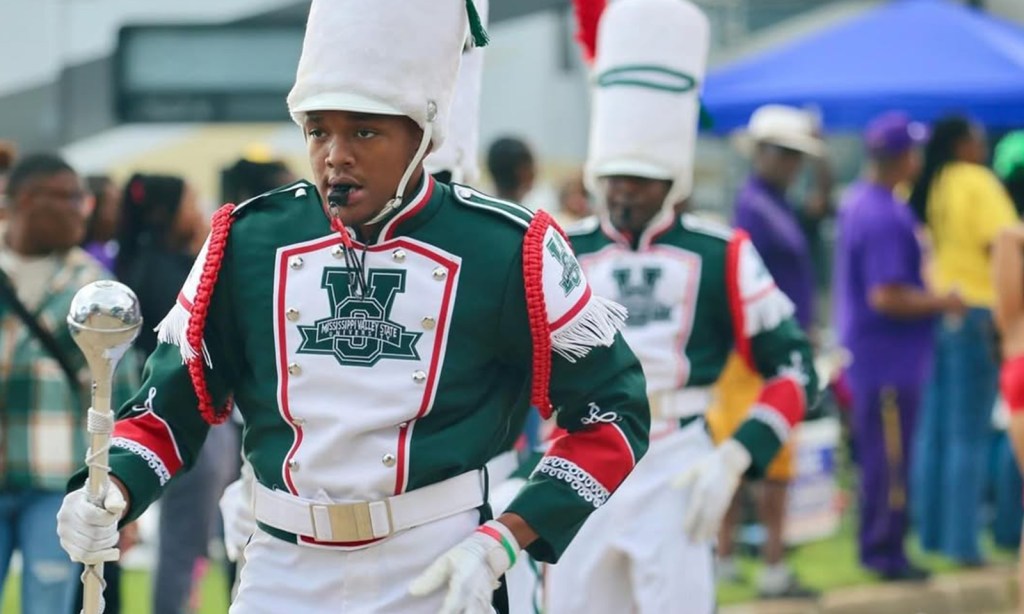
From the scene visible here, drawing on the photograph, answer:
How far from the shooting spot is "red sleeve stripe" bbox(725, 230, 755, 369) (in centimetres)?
562

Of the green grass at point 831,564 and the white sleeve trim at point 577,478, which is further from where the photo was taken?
the green grass at point 831,564

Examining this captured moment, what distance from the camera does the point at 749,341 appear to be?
5.62m

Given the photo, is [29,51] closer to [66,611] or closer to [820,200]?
[820,200]

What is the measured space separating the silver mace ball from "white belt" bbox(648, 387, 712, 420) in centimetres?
236

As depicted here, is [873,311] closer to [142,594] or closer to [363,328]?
[142,594]

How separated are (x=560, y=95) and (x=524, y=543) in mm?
8919

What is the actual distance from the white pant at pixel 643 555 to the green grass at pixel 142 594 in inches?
114

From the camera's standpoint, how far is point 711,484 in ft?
17.6

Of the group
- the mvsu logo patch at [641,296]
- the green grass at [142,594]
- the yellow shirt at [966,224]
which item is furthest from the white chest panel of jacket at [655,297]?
the yellow shirt at [966,224]

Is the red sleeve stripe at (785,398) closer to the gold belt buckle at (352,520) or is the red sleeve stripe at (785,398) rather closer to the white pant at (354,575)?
the white pant at (354,575)

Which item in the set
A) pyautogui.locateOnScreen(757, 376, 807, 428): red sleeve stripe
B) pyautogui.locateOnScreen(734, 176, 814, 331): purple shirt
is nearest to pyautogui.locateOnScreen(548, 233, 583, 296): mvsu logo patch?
pyautogui.locateOnScreen(757, 376, 807, 428): red sleeve stripe

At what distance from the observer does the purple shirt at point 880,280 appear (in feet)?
29.1

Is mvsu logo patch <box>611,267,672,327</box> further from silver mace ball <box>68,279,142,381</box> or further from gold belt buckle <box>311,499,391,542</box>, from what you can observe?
silver mace ball <box>68,279,142,381</box>

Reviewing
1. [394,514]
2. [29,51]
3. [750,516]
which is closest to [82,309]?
[394,514]
